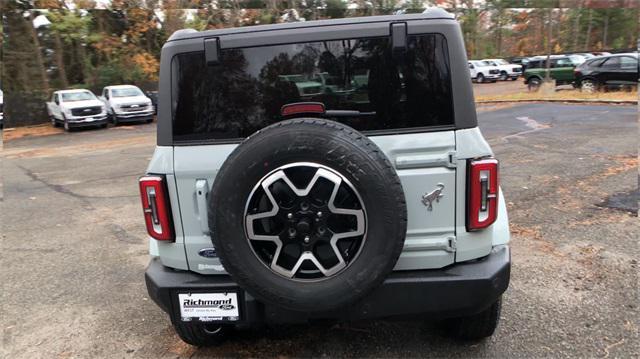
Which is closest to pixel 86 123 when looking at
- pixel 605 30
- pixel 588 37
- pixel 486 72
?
pixel 486 72

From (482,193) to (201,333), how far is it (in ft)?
6.02

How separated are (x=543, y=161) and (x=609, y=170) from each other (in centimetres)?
102

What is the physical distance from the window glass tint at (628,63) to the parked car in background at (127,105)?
19273 millimetres

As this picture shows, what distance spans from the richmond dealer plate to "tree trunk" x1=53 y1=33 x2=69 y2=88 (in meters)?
28.1

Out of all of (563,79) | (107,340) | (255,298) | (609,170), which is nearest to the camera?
(255,298)

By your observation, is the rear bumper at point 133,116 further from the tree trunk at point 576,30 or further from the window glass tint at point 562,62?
the tree trunk at point 576,30

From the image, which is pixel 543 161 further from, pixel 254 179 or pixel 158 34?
pixel 158 34

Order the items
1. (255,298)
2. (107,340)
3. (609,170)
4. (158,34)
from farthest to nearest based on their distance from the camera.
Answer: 1. (158,34)
2. (609,170)
3. (107,340)
4. (255,298)

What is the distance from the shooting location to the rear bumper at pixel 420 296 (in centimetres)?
238

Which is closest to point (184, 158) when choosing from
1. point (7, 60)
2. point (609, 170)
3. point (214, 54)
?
point (214, 54)

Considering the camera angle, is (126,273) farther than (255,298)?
Yes

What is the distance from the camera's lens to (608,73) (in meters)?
18.2

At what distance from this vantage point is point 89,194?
7.71 meters

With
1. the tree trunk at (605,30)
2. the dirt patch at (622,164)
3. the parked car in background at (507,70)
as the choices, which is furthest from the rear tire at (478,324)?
the tree trunk at (605,30)
